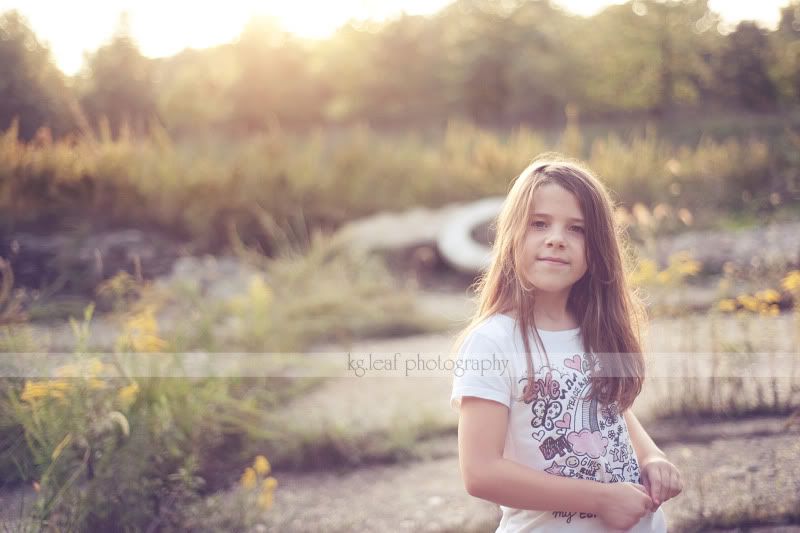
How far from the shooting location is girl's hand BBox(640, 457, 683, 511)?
137cm

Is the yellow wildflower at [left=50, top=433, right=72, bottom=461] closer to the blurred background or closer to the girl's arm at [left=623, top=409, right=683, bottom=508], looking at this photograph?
the blurred background

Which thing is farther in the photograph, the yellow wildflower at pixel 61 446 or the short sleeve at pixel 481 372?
the yellow wildflower at pixel 61 446

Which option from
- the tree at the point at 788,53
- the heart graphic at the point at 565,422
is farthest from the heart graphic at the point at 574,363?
the tree at the point at 788,53

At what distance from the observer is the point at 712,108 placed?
1148cm

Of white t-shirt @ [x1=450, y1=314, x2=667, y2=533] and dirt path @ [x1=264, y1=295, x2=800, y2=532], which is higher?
white t-shirt @ [x1=450, y1=314, x2=667, y2=533]

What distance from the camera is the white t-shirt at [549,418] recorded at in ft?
4.30

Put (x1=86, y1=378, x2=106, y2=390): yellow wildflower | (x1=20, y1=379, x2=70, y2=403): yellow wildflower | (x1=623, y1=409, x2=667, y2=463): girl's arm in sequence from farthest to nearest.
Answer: (x1=86, y1=378, x2=106, y2=390): yellow wildflower < (x1=20, y1=379, x2=70, y2=403): yellow wildflower < (x1=623, y1=409, x2=667, y2=463): girl's arm

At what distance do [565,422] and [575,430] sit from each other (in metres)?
0.03

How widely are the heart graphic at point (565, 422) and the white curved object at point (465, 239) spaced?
16.5ft

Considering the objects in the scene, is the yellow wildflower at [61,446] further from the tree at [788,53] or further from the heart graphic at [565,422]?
the tree at [788,53]

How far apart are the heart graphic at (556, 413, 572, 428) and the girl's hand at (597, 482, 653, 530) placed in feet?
0.46

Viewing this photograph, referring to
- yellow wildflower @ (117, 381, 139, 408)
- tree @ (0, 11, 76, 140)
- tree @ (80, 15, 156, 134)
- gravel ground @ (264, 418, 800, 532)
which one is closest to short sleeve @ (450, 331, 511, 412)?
gravel ground @ (264, 418, 800, 532)

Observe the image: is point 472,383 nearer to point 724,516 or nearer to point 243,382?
point 724,516

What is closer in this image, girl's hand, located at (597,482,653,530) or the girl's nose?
girl's hand, located at (597,482,653,530)
